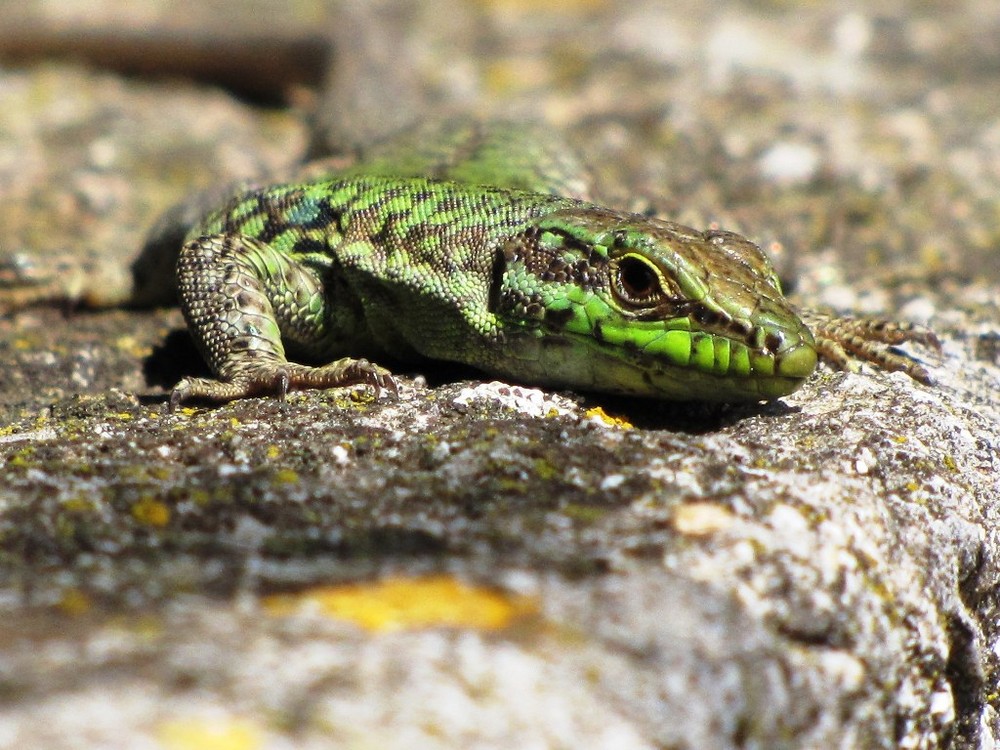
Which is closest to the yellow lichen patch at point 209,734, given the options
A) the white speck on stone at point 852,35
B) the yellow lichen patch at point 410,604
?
the yellow lichen patch at point 410,604

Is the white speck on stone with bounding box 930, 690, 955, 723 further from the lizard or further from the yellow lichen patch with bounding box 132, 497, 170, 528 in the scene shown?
the yellow lichen patch with bounding box 132, 497, 170, 528

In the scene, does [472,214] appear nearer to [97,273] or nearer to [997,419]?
[997,419]

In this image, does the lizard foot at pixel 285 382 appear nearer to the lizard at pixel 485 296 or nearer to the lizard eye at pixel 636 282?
the lizard at pixel 485 296

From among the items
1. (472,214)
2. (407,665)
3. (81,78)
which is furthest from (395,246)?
(81,78)

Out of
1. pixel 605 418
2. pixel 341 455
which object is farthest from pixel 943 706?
pixel 341 455

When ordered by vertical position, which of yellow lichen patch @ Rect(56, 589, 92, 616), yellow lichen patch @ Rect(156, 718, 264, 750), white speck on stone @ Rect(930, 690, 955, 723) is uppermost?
yellow lichen patch @ Rect(56, 589, 92, 616)

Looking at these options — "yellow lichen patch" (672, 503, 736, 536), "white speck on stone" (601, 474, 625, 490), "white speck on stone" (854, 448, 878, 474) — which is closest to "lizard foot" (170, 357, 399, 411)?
"white speck on stone" (601, 474, 625, 490)
